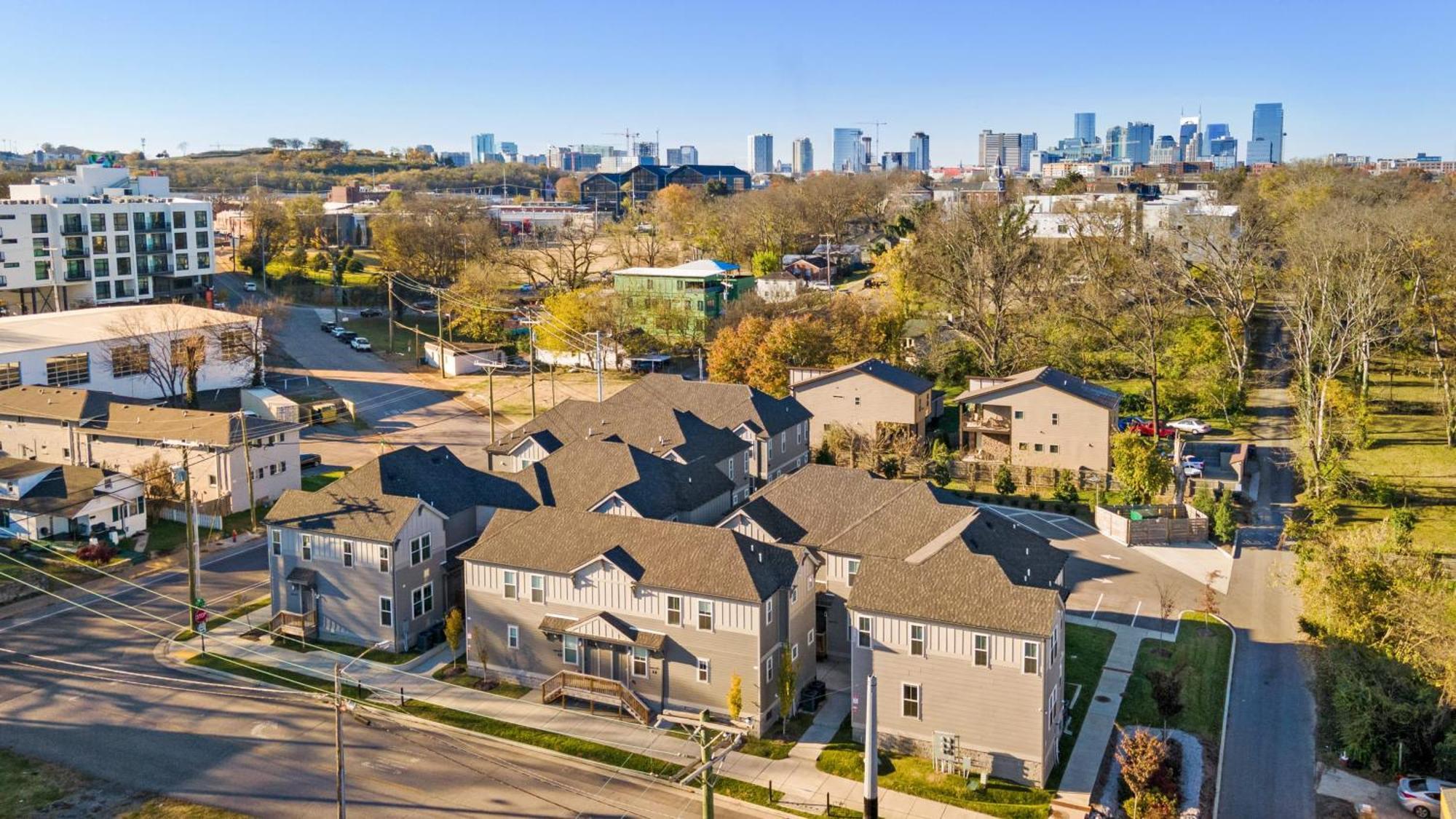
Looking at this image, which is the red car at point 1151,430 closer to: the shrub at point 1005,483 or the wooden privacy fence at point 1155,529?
the shrub at point 1005,483

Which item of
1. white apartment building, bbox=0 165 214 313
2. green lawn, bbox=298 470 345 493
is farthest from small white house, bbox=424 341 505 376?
white apartment building, bbox=0 165 214 313

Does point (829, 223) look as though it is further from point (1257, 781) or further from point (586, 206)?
point (1257, 781)

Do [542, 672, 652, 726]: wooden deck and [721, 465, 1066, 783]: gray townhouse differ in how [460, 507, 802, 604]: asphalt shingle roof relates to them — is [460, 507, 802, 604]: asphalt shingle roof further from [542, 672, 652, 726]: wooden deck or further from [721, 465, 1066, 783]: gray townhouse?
[542, 672, 652, 726]: wooden deck

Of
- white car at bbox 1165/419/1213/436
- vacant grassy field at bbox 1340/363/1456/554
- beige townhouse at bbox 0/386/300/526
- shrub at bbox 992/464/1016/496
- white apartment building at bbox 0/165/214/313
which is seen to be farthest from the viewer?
white apartment building at bbox 0/165/214/313

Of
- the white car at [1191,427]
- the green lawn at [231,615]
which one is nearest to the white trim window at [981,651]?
the green lawn at [231,615]

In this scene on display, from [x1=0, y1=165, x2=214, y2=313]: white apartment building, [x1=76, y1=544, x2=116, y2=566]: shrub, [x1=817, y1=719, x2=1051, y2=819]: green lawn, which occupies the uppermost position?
[x1=0, y1=165, x2=214, y2=313]: white apartment building

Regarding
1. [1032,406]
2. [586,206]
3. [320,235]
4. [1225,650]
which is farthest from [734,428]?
[586,206]

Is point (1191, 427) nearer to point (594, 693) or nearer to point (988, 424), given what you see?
point (988, 424)
